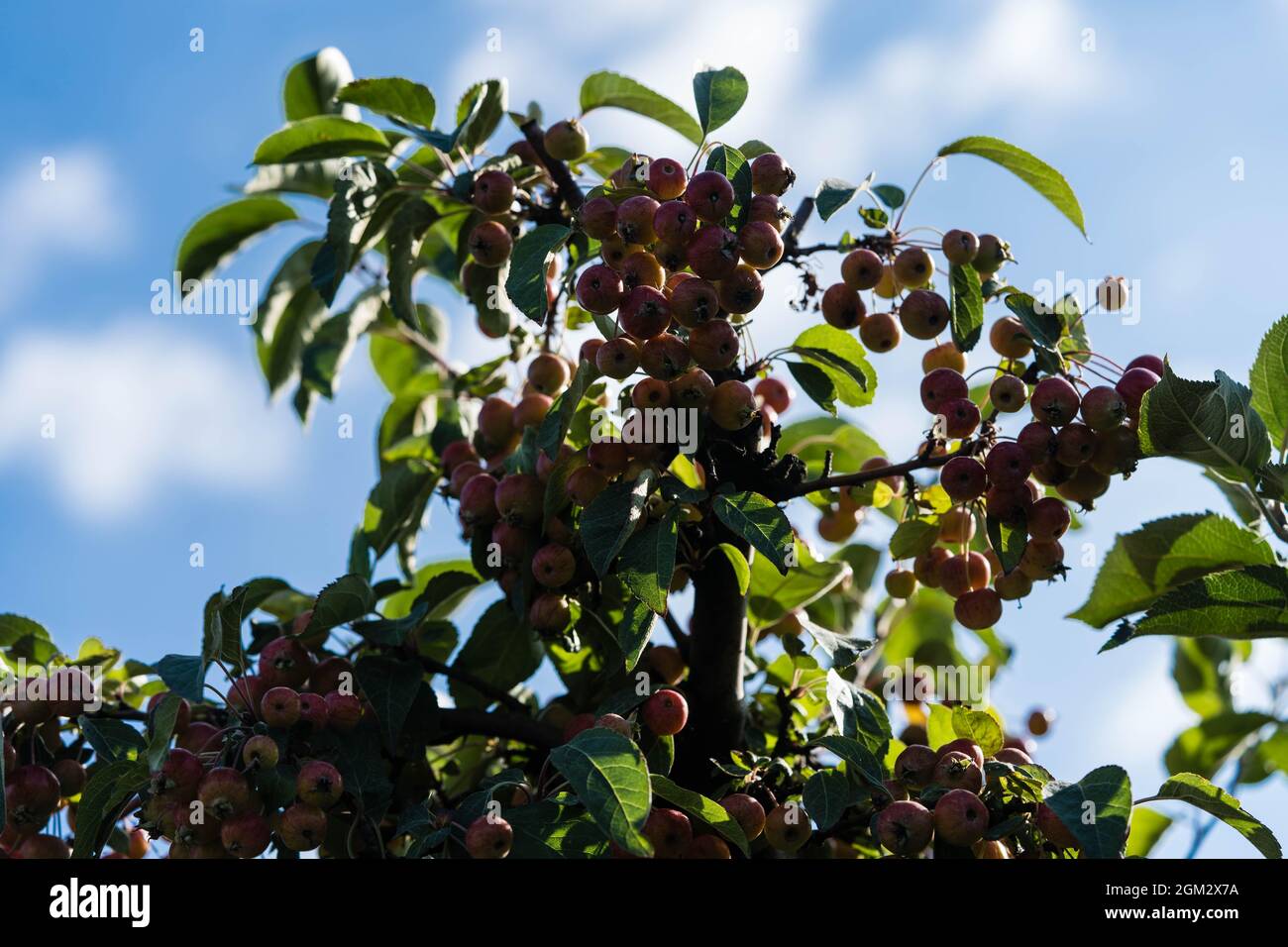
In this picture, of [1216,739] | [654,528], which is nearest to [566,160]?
[654,528]

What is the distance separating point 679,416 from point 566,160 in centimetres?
118

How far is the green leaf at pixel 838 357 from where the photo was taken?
336cm

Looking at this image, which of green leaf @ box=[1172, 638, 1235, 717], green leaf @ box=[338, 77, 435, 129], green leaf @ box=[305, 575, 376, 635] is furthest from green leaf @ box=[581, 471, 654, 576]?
green leaf @ box=[1172, 638, 1235, 717]

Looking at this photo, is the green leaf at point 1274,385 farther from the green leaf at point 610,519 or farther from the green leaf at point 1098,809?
the green leaf at point 610,519

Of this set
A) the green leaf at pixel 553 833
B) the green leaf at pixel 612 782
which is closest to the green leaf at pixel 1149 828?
the green leaf at pixel 553 833

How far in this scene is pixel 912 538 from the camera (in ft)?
11.3

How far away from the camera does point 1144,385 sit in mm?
3068

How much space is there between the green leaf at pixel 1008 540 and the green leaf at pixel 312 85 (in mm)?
2994

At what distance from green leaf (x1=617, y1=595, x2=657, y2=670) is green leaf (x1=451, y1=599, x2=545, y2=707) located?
0.69 metres

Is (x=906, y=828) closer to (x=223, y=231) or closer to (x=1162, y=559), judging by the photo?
(x=1162, y=559)

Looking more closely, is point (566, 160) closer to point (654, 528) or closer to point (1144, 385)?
point (654, 528)

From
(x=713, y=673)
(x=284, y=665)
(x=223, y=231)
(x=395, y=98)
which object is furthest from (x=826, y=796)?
(x=223, y=231)

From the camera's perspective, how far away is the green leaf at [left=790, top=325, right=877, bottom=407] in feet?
11.0

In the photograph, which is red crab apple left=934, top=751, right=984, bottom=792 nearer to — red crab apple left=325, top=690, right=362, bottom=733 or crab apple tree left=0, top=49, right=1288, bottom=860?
crab apple tree left=0, top=49, right=1288, bottom=860
